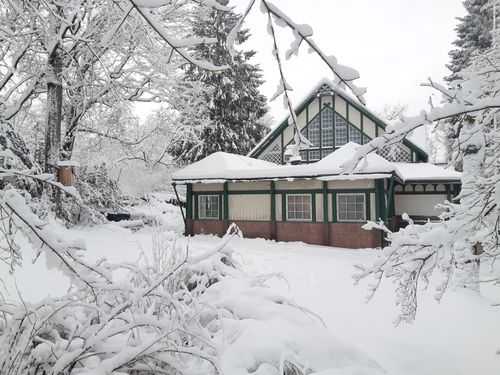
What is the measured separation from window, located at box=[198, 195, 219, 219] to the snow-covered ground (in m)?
6.05

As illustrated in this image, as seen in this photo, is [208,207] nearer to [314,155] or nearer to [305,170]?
[305,170]

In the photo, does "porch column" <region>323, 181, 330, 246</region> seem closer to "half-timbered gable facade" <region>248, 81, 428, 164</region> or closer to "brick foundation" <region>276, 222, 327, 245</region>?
"brick foundation" <region>276, 222, 327, 245</region>

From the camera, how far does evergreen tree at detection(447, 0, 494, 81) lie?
61.6ft

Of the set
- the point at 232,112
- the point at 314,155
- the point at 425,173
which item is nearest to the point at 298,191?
the point at 314,155

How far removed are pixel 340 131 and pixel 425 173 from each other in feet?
13.3

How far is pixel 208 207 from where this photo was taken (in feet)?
51.4

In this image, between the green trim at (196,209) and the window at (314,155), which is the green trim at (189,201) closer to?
the green trim at (196,209)

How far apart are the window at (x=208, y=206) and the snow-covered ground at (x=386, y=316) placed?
6050mm

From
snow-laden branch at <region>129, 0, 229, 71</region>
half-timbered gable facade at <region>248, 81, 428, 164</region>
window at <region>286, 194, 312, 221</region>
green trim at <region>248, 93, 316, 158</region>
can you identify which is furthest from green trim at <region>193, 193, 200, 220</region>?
snow-laden branch at <region>129, 0, 229, 71</region>

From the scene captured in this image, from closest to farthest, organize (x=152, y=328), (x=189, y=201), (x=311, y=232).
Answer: (x=152, y=328) → (x=311, y=232) → (x=189, y=201)

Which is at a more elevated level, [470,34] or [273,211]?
[470,34]

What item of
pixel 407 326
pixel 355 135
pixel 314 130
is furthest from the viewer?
pixel 314 130

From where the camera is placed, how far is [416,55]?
1.83 metres

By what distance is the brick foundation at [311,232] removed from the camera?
12172mm
